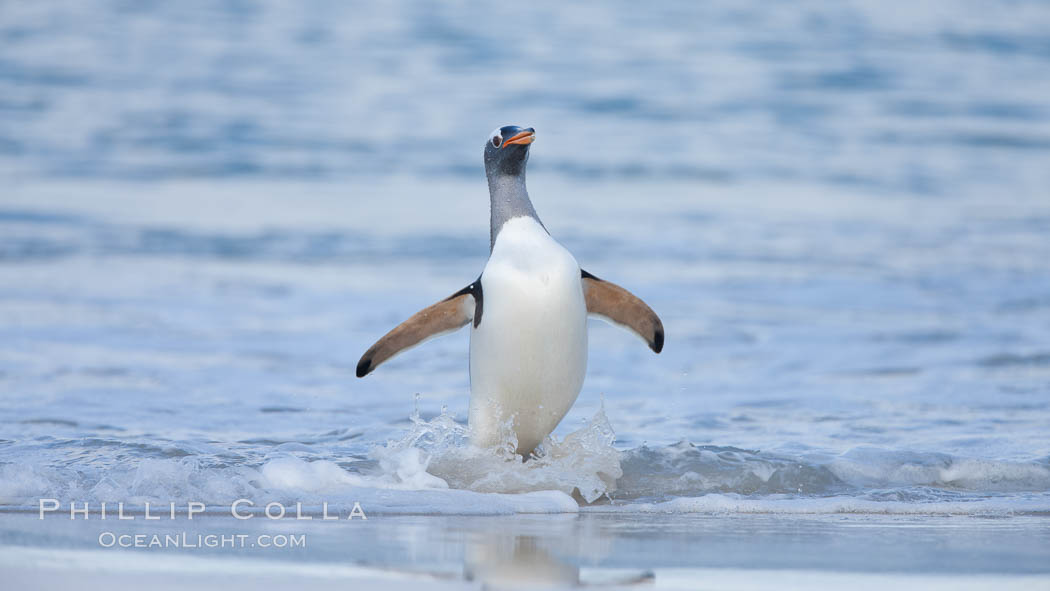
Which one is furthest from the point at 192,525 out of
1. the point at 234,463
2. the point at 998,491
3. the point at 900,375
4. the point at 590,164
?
the point at 590,164

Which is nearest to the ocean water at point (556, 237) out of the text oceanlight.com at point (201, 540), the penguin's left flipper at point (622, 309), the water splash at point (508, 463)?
the water splash at point (508, 463)

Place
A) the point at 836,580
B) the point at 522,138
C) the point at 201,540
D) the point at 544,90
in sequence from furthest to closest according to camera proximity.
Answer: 1. the point at 544,90
2. the point at 522,138
3. the point at 201,540
4. the point at 836,580

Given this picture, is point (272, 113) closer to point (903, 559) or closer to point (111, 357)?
point (111, 357)

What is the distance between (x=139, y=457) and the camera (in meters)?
5.07

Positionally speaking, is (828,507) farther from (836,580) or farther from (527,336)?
(836,580)

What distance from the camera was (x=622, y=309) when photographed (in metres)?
5.10

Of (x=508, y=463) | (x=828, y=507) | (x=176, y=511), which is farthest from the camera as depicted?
(x=508, y=463)

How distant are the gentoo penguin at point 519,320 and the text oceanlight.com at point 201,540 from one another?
1.31 metres

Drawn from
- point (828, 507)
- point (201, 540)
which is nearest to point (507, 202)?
point (828, 507)

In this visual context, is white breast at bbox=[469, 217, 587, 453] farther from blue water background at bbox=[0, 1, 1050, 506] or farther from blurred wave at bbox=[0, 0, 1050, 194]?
blurred wave at bbox=[0, 0, 1050, 194]

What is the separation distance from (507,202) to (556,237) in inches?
319

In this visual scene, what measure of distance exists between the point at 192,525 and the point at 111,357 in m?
4.15

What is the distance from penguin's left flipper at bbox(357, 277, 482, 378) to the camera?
4879mm

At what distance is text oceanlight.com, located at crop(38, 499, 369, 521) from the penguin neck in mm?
1302
